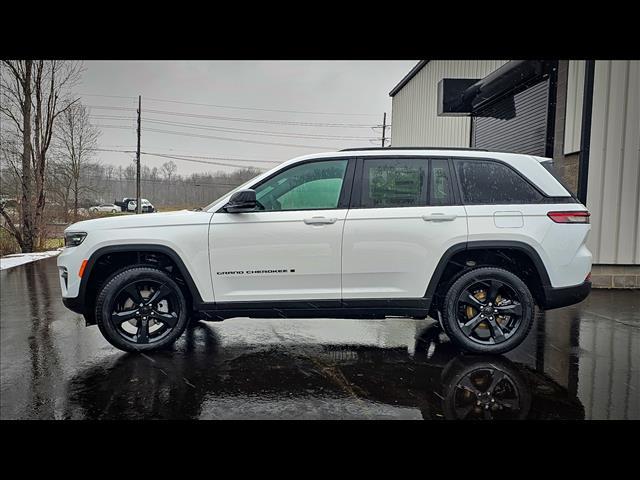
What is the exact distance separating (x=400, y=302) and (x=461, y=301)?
599 millimetres

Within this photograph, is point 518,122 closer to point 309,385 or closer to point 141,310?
point 309,385

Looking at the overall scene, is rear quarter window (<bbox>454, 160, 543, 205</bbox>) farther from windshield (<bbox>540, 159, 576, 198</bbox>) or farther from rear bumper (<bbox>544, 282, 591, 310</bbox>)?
rear bumper (<bbox>544, 282, 591, 310</bbox>)

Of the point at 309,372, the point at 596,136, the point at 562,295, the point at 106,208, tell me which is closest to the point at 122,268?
the point at 106,208

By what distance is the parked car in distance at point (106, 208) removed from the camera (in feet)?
15.6

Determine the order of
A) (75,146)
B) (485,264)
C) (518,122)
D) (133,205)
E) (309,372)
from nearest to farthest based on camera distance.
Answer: (309,372)
(485,264)
(133,205)
(75,146)
(518,122)

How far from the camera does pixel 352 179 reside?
4.39 m

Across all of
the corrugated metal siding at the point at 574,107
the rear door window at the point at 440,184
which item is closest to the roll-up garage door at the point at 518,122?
the corrugated metal siding at the point at 574,107

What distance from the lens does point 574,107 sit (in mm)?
7574

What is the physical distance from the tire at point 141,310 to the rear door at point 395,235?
63.2 inches

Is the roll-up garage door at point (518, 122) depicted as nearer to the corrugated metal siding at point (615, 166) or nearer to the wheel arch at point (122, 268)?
the corrugated metal siding at point (615, 166)

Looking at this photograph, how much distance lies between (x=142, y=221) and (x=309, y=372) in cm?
207
